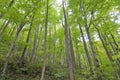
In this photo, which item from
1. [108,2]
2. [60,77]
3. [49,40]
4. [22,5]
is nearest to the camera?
[108,2]

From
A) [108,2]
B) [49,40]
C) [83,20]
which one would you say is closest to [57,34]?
[49,40]

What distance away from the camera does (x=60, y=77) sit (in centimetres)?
1043

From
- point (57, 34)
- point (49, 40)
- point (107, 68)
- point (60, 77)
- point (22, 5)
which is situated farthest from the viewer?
point (57, 34)

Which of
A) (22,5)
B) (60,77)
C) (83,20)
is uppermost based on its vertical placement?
(22,5)

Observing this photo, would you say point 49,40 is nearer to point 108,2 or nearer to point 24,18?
point 24,18

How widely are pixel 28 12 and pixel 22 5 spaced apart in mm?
665

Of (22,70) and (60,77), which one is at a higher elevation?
(22,70)

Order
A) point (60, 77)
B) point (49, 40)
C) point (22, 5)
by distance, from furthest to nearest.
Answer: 1. point (49, 40)
2. point (60, 77)
3. point (22, 5)

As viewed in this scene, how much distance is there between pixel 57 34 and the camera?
757 inches

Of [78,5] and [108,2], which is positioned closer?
[108,2]

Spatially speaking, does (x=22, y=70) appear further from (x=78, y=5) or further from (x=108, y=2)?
(x=108, y=2)

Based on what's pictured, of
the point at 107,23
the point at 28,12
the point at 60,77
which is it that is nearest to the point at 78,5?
the point at 107,23

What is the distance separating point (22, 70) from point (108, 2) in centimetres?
775

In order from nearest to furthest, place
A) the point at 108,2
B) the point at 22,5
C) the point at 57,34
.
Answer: the point at 108,2 → the point at 22,5 → the point at 57,34
